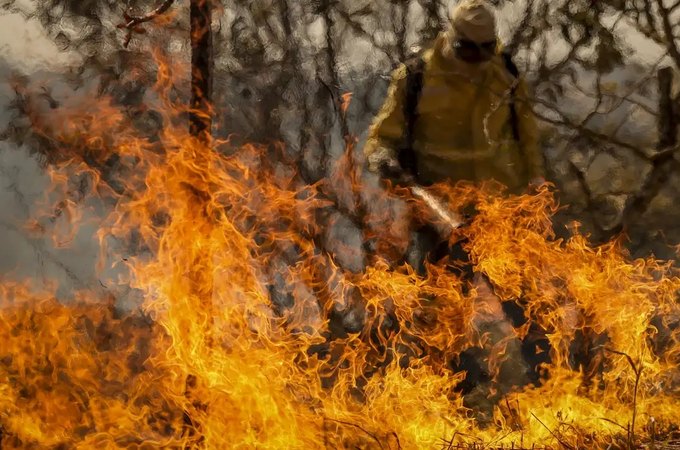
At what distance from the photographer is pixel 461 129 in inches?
214

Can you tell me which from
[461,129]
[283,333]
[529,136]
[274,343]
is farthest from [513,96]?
[283,333]

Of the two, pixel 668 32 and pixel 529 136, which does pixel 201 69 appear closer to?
pixel 529 136

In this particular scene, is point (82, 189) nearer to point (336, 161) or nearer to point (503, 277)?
point (336, 161)

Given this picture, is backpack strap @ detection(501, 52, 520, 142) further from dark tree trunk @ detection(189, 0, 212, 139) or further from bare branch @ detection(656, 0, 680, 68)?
dark tree trunk @ detection(189, 0, 212, 139)

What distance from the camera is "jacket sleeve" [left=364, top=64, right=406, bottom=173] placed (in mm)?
5363

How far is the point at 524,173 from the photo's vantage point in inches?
216

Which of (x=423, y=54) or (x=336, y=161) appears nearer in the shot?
(x=423, y=54)

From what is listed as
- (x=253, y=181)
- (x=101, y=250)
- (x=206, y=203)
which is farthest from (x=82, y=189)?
(x=206, y=203)

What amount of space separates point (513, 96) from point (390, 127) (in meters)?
0.84

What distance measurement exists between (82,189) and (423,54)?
14.3 ft

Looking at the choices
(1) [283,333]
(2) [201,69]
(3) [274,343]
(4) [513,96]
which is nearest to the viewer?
(2) [201,69]

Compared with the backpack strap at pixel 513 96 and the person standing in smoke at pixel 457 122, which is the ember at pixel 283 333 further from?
the backpack strap at pixel 513 96

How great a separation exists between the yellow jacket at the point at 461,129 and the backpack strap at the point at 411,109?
0.03 meters

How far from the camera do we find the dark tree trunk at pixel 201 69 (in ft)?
16.5
